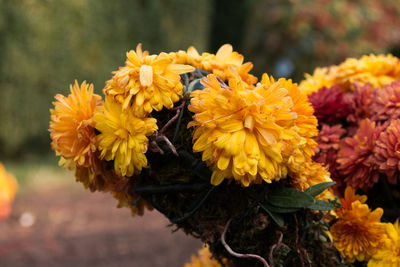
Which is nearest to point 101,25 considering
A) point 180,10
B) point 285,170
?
point 180,10

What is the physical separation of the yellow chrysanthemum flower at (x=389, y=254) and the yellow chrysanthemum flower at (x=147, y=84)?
2.35 feet

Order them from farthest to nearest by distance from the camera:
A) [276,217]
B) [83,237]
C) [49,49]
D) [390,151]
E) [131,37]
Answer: [131,37] → [49,49] → [83,237] → [390,151] → [276,217]

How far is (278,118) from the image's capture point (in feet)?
3.45

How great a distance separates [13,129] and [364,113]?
20.8 feet

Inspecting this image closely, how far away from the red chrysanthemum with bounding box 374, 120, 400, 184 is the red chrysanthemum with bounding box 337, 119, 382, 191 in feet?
0.09

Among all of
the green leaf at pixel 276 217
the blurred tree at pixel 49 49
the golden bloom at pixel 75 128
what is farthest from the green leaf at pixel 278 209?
the blurred tree at pixel 49 49

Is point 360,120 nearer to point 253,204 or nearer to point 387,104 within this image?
point 387,104

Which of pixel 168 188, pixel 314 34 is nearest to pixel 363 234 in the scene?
pixel 168 188

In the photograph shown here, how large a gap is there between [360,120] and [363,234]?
1.34 feet

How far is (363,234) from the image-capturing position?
128 centimetres

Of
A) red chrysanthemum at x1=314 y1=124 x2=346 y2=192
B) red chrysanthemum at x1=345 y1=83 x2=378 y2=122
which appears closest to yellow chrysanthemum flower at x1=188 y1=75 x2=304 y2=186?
red chrysanthemum at x1=314 y1=124 x2=346 y2=192

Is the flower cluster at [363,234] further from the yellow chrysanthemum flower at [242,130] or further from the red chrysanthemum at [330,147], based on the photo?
the yellow chrysanthemum flower at [242,130]

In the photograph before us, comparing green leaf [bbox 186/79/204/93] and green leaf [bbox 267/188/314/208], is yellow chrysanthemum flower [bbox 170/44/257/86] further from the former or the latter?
green leaf [bbox 267/188/314/208]

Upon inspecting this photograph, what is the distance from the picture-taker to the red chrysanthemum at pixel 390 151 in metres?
1.24
